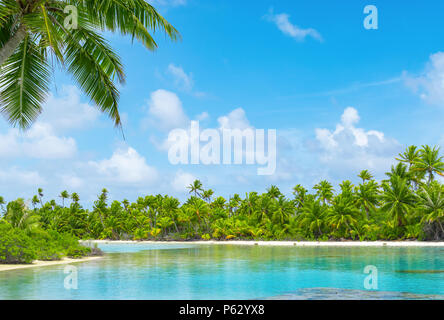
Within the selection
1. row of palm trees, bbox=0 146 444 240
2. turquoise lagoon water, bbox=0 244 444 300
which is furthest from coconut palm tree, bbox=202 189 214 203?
turquoise lagoon water, bbox=0 244 444 300

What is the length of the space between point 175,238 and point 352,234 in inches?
1143

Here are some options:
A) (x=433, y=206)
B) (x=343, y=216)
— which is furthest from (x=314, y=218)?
(x=433, y=206)

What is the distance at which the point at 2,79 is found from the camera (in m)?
9.43

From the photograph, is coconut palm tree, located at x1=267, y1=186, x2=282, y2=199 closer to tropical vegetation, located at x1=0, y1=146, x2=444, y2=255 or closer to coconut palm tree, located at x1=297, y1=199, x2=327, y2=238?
tropical vegetation, located at x1=0, y1=146, x2=444, y2=255

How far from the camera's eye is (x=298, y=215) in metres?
59.0

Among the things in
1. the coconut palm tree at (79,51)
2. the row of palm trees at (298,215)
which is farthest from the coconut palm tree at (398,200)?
the coconut palm tree at (79,51)

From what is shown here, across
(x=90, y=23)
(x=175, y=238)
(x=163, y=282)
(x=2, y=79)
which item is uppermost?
(x=90, y=23)

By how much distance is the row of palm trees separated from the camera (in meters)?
45.8

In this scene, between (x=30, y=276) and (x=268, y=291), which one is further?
(x=30, y=276)

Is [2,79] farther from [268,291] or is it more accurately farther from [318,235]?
[318,235]

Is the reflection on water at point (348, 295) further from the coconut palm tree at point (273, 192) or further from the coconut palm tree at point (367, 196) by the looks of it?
the coconut palm tree at point (273, 192)

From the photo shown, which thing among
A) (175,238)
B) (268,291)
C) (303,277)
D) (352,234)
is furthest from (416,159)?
(268,291)

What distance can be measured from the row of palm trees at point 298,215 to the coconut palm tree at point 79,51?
27.5 metres

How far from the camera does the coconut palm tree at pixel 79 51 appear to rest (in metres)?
8.72
